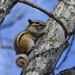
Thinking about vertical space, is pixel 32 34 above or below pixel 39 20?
below

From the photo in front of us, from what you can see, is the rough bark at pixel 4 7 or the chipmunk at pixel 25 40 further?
the chipmunk at pixel 25 40

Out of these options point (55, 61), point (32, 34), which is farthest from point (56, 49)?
point (32, 34)

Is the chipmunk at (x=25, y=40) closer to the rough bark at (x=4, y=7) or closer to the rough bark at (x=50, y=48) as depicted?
the rough bark at (x=50, y=48)

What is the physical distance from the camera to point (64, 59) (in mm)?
2109

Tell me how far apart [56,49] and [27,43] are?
99 centimetres

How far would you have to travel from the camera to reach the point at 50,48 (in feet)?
5.88

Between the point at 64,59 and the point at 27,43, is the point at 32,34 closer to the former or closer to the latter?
the point at 27,43

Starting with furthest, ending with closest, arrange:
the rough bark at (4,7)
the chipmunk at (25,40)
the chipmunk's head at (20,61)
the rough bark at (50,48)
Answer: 1. the chipmunk at (25,40)
2. the chipmunk's head at (20,61)
3. the rough bark at (50,48)
4. the rough bark at (4,7)

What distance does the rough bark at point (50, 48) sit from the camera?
1.70 meters

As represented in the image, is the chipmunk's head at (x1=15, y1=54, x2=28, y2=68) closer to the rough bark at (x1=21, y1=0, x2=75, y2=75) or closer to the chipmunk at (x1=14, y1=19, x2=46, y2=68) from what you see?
the chipmunk at (x1=14, y1=19, x2=46, y2=68)

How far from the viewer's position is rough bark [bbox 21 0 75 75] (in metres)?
1.70

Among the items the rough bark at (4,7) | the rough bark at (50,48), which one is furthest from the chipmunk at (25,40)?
the rough bark at (4,7)

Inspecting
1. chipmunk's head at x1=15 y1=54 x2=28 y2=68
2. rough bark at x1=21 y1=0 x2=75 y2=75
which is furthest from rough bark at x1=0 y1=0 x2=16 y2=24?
chipmunk's head at x1=15 y1=54 x2=28 y2=68

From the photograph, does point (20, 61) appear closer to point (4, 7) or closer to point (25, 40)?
point (25, 40)
